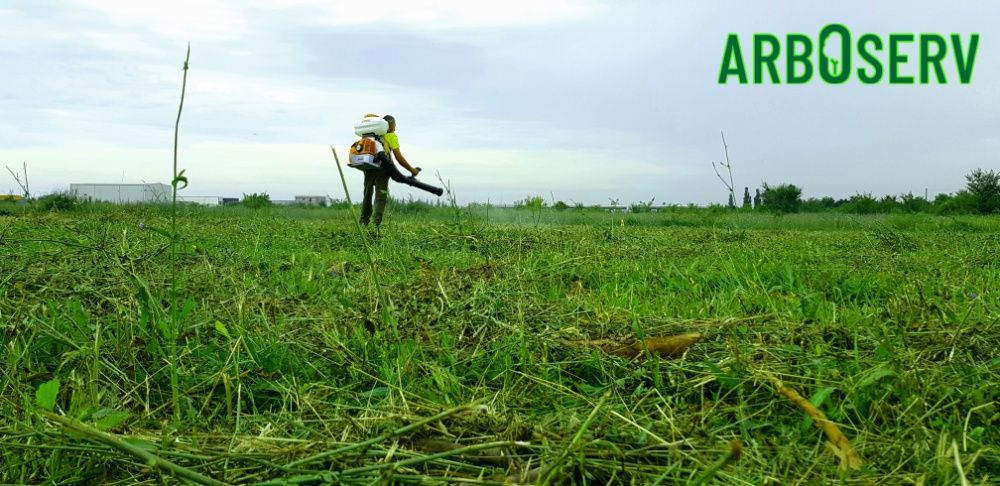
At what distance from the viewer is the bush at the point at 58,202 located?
1096 centimetres

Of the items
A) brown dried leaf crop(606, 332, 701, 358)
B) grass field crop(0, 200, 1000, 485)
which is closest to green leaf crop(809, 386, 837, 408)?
grass field crop(0, 200, 1000, 485)

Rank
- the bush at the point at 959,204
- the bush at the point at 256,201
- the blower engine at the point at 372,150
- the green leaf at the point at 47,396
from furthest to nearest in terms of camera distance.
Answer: the bush at the point at 959,204 → the bush at the point at 256,201 → the blower engine at the point at 372,150 → the green leaf at the point at 47,396

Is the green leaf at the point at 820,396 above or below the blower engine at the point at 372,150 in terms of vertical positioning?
below

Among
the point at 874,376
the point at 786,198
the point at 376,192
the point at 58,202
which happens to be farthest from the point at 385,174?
the point at 786,198

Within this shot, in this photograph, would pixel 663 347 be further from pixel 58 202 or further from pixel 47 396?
pixel 58 202

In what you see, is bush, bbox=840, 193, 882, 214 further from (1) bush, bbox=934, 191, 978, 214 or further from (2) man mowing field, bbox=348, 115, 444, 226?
(2) man mowing field, bbox=348, 115, 444, 226

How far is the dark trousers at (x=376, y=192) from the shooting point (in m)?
7.90

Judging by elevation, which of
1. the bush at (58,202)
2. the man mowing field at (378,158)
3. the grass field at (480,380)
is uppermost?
the man mowing field at (378,158)

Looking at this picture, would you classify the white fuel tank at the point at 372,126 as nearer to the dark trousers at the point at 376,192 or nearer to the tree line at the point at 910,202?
the dark trousers at the point at 376,192

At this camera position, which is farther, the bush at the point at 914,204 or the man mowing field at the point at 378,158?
the bush at the point at 914,204

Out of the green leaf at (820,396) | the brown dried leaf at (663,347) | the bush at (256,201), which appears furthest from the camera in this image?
the bush at (256,201)

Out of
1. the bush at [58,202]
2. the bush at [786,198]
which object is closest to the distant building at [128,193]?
the bush at [58,202]

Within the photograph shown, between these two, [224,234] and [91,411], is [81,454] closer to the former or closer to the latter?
[91,411]

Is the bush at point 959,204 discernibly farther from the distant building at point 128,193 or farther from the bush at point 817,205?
the distant building at point 128,193
